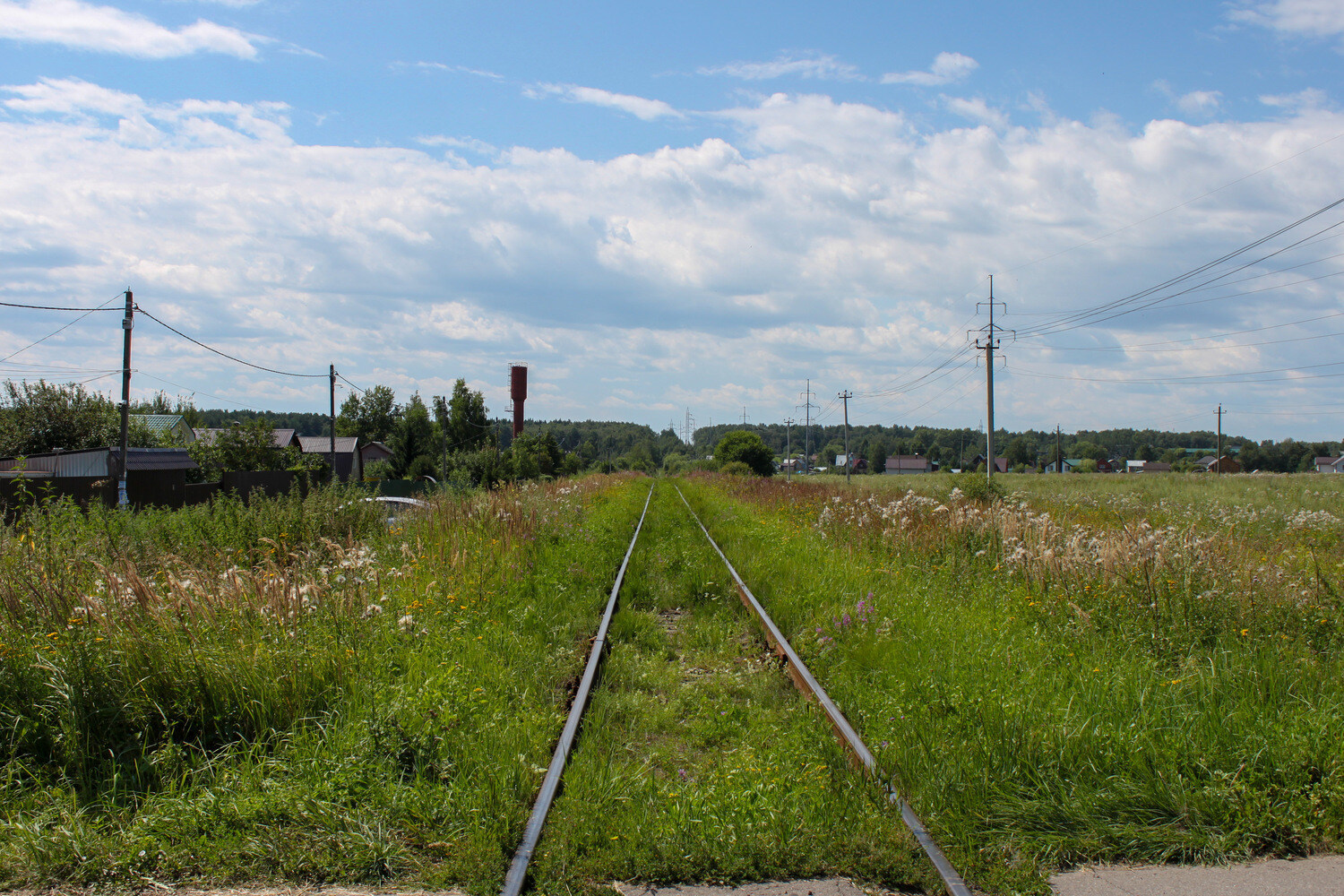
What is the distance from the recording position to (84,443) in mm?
44094

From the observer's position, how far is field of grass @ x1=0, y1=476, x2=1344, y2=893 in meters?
3.46

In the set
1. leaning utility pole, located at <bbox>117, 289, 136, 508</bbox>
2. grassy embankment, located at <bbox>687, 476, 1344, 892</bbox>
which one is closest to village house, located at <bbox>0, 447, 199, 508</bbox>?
leaning utility pole, located at <bbox>117, 289, 136, 508</bbox>

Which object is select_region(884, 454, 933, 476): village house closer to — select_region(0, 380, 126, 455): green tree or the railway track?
select_region(0, 380, 126, 455): green tree

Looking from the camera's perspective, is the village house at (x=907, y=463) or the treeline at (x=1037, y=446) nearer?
the treeline at (x=1037, y=446)

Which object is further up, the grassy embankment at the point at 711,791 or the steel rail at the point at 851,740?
the steel rail at the point at 851,740

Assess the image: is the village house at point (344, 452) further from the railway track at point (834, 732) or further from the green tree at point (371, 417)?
the railway track at point (834, 732)

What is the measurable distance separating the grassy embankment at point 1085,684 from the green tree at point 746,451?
3124 inches

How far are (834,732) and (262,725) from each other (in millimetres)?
3334

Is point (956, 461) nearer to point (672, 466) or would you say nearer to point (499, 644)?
point (672, 466)

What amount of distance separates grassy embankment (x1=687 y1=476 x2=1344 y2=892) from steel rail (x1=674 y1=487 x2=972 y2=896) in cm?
11

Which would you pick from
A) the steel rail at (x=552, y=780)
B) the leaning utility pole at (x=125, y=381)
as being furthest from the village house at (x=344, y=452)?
the steel rail at (x=552, y=780)

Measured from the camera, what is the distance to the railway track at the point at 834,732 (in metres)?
3.20

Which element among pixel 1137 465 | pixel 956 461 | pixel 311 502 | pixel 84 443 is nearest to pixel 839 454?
pixel 956 461

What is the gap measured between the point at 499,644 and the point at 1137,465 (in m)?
146
